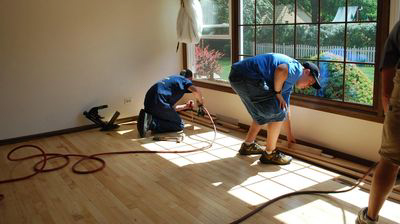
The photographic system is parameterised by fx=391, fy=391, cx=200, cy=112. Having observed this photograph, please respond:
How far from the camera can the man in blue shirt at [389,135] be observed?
6.42 feet

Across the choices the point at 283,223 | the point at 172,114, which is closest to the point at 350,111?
the point at 283,223

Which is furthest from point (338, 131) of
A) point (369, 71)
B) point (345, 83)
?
point (369, 71)

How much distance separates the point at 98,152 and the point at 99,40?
1.61m

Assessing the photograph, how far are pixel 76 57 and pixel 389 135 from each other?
3.89 meters

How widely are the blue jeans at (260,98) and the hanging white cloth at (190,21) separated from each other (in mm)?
1752

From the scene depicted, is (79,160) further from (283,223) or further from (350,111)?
(350,111)

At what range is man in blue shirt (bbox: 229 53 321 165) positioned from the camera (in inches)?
132

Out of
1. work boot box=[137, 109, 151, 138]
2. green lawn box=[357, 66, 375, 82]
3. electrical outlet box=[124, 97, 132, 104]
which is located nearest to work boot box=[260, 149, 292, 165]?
green lawn box=[357, 66, 375, 82]

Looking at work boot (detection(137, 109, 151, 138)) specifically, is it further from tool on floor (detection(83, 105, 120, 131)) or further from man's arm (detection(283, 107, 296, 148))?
man's arm (detection(283, 107, 296, 148))

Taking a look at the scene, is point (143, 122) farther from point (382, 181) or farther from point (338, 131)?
point (382, 181)

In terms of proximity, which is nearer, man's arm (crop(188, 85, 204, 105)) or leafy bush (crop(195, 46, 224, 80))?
man's arm (crop(188, 85, 204, 105))

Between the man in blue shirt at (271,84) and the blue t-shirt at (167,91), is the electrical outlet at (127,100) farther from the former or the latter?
the man in blue shirt at (271,84)

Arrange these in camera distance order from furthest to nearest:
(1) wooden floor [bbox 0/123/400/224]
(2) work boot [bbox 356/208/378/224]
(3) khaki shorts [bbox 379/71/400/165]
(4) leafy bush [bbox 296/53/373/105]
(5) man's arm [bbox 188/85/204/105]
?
1. (5) man's arm [bbox 188/85/204/105]
2. (4) leafy bush [bbox 296/53/373/105]
3. (1) wooden floor [bbox 0/123/400/224]
4. (2) work boot [bbox 356/208/378/224]
5. (3) khaki shorts [bbox 379/71/400/165]

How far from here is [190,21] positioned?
202 inches
